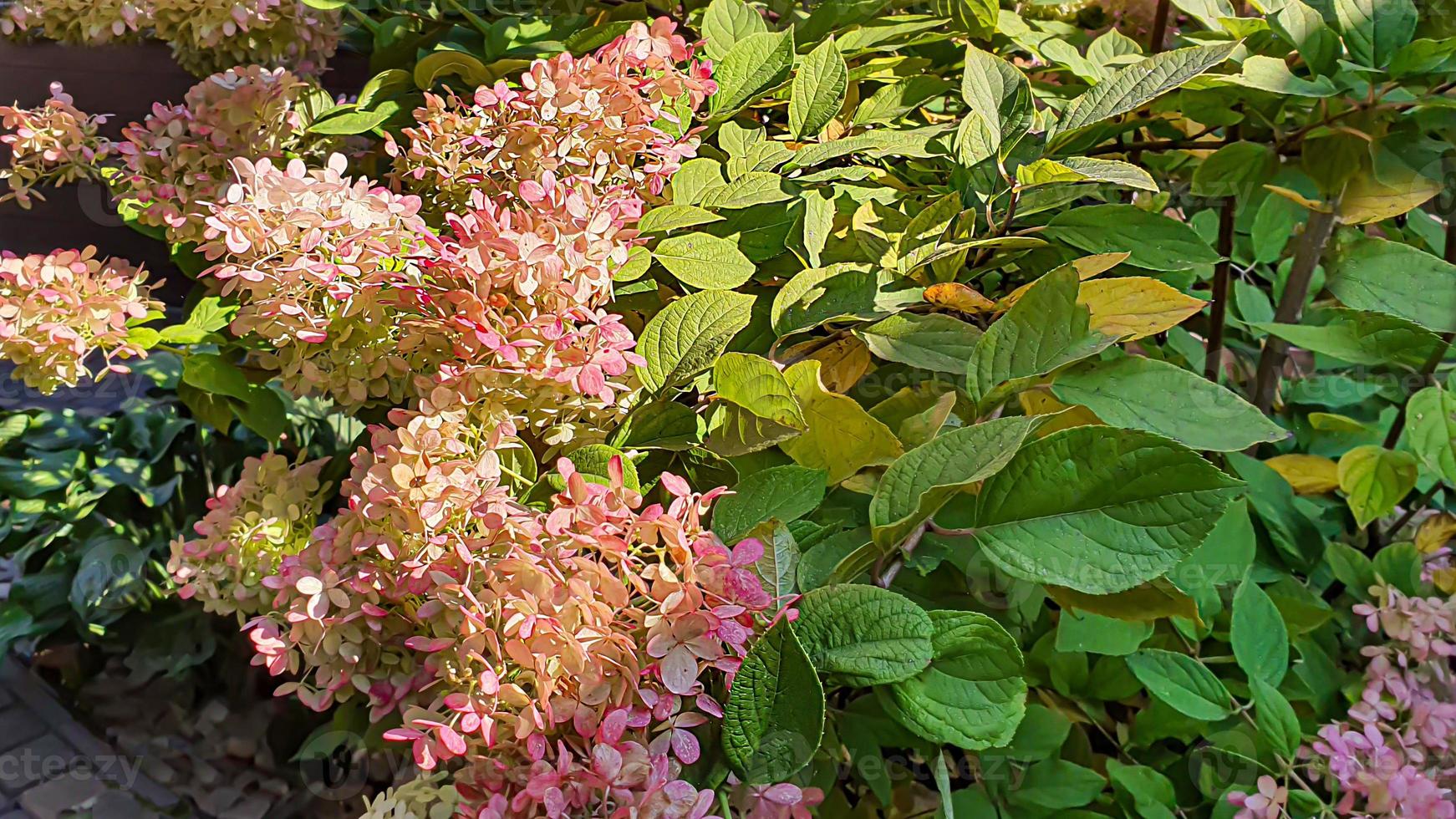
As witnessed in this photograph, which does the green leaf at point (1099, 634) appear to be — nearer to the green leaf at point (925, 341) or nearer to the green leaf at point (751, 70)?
the green leaf at point (925, 341)

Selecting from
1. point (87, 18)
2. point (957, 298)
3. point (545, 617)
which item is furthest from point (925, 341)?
point (87, 18)

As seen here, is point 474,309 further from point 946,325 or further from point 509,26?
point 509,26

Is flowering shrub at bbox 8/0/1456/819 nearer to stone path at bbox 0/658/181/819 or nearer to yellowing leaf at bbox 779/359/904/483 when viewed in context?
yellowing leaf at bbox 779/359/904/483

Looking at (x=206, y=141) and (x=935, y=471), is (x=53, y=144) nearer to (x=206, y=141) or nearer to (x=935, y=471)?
(x=206, y=141)

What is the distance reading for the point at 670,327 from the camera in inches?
19.0

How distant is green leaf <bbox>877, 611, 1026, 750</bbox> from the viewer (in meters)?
0.35

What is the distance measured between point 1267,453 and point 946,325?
52 cm

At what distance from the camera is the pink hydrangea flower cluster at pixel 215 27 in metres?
0.89

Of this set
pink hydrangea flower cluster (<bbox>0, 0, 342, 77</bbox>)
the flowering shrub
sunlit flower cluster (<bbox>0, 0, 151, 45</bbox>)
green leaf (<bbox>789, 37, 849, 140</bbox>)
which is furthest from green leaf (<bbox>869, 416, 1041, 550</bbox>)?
sunlit flower cluster (<bbox>0, 0, 151, 45</bbox>)

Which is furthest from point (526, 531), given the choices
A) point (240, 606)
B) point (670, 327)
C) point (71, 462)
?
point (71, 462)

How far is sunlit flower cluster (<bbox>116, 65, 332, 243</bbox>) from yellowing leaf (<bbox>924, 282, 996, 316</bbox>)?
574 millimetres

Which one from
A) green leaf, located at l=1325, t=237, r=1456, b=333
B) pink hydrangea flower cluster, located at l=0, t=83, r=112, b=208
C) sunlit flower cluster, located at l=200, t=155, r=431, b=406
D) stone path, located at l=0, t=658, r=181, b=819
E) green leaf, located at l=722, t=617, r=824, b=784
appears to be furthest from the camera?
stone path, located at l=0, t=658, r=181, b=819

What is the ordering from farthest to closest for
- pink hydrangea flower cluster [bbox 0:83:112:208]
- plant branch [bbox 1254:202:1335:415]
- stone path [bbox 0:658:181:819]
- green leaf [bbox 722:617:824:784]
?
stone path [bbox 0:658:181:819] → pink hydrangea flower cluster [bbox 0:83:112:208] → plant branch [bbox 1254:202:1335:415] → green leaf [bbox 722:617:824:784]

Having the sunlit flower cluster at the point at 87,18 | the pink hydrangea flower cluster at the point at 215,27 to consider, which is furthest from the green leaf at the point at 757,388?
the sunlit flower cluster at the point at 87,18
